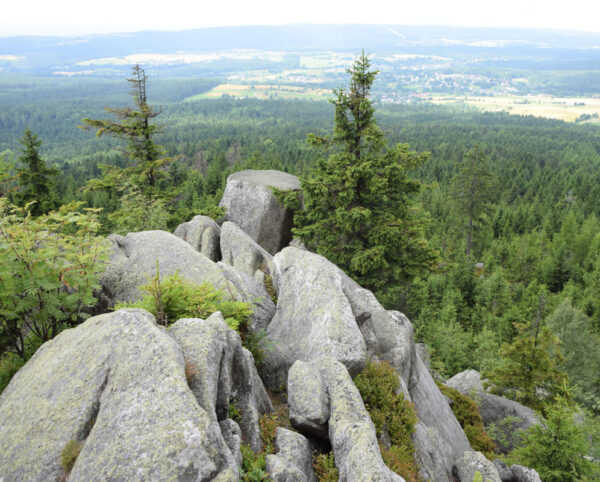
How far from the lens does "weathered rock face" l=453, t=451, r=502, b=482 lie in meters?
10.6

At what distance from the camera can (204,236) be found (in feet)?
67.6

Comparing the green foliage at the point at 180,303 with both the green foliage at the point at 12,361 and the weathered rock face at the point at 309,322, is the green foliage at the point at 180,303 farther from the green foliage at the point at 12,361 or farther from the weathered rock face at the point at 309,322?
the green foliage at the point at 12,361

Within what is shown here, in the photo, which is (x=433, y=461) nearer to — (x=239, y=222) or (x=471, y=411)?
(x=471, y=411)

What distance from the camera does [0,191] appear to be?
12.2 m

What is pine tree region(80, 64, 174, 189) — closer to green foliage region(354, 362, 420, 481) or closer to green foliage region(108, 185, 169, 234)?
green foliage region(108, 185, 169, 234)

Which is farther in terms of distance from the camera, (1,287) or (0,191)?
(0,191)

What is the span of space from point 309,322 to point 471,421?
33.1 feet

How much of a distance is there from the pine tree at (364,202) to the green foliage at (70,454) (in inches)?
571

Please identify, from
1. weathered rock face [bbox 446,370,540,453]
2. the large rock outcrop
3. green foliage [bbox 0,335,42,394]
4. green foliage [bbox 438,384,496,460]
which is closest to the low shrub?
the large rock outcrop

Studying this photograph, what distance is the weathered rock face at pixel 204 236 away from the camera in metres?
20.2

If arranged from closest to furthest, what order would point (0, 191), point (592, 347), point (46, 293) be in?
1. point (46, 293)
2. point (0, 191)
3. point (592, 347)

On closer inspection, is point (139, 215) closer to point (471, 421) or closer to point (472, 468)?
point (472, 468)

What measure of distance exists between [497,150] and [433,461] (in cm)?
17595

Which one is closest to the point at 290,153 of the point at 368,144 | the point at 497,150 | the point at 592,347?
the point at 497,150
